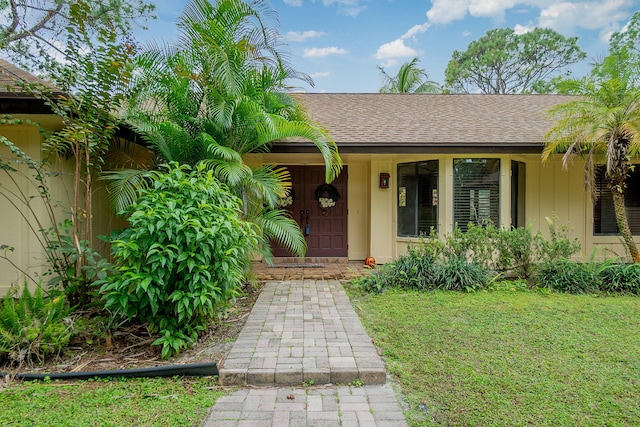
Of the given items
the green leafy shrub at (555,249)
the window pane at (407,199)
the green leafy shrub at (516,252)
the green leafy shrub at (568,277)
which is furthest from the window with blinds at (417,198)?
the green leafy shrub at (568,277)

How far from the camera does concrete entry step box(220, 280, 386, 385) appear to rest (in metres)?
2.51

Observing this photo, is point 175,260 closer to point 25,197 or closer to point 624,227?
point 25,197

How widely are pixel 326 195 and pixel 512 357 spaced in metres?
5.21

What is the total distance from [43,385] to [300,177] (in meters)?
5.76

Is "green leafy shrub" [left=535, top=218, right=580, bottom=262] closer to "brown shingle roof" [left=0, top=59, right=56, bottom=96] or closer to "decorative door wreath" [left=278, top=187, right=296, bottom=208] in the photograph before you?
"decorative door wreath" [left=278, top=187, right=296, bottom=208]

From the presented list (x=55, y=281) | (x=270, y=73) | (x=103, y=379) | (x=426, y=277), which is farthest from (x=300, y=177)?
(x=103, y=379)

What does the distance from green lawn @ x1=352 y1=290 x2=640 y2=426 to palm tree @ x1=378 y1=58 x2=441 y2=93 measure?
13136 mm

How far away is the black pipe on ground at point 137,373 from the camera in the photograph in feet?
8.50

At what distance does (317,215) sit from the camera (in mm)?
7637

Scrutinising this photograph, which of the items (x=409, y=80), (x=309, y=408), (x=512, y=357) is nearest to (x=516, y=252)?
(x=512, y=357)

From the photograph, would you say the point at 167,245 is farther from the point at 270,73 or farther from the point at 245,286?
the point at 270,73

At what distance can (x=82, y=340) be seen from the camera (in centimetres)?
312

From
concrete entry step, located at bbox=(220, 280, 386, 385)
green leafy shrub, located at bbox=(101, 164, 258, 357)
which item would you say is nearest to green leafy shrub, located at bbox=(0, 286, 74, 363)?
green leafy shrub, located at bbox=(101, 164, 258, 357)

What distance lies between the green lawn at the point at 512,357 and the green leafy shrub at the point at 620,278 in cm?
33
